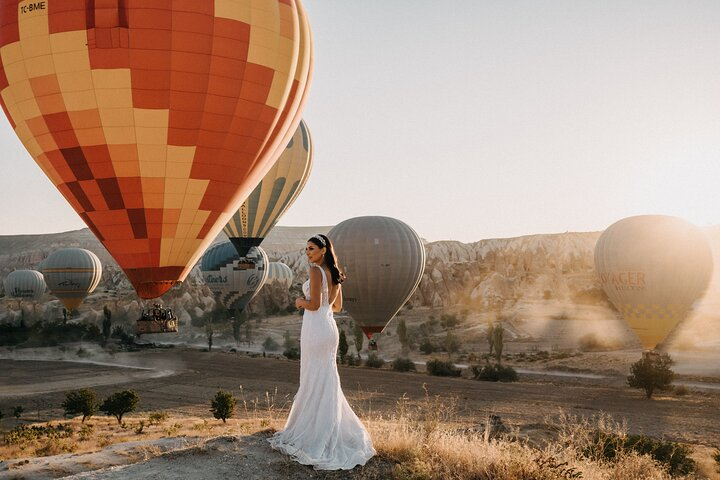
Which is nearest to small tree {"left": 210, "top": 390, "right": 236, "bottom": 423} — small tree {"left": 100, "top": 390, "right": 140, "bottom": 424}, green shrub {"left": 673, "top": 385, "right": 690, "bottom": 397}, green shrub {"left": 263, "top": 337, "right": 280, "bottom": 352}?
small tree {"left": 100, "top": 390, "right": 140, "bottom": 424}

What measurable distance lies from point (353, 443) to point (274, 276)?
3461 inches

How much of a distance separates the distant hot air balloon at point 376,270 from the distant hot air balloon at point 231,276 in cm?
1923

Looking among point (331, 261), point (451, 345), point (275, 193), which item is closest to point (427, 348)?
point (451, 345)

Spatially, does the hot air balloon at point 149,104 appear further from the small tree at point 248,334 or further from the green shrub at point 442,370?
the small tree at point 248,334

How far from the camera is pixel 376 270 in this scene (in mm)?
33250

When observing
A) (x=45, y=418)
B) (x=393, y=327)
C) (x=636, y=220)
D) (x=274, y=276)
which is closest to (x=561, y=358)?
(x=636, y=220)

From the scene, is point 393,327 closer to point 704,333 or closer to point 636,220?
point 704,333

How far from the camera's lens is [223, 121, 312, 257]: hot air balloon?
110 feet

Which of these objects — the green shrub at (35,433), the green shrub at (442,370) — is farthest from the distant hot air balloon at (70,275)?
the green shrub at (35,433)

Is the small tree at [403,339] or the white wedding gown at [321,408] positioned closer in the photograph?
the white wedding gown at [321,408]

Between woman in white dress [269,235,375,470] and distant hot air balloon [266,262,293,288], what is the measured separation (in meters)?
86.4

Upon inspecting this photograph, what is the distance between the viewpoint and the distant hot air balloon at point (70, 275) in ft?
198

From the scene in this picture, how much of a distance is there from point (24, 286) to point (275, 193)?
6209cm

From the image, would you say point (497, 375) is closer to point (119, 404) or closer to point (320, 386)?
point (119, 404)
